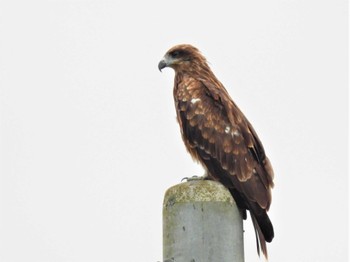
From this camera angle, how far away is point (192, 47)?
8.27 metres

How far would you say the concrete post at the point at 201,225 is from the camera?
429 cm

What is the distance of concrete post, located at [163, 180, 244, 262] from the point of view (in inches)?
169

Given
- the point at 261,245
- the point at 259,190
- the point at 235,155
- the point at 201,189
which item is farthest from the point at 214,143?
the point at 201,189

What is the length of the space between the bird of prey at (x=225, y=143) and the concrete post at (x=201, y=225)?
1.57 meters

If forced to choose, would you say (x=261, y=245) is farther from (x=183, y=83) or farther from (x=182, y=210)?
(x=183, y=83)

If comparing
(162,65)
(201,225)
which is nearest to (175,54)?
(162,65)

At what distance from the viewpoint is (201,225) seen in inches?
171

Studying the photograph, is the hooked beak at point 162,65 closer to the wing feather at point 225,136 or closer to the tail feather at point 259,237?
the wing feather at point 225,136

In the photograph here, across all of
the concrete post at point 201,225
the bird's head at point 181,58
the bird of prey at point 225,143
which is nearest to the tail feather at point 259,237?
the bird of prey at point 225,143

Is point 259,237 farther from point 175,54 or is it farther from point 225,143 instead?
point 175,54

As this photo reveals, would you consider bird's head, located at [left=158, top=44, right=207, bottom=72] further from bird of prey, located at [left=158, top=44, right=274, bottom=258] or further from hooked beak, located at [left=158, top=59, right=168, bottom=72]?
bird of prey, located at [left=158, top=44, right=274, bottom=258]

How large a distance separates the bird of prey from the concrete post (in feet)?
5.16

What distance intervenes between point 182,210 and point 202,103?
9.84ft

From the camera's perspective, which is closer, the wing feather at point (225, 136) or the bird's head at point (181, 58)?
the wing feather at point (225, 136)
